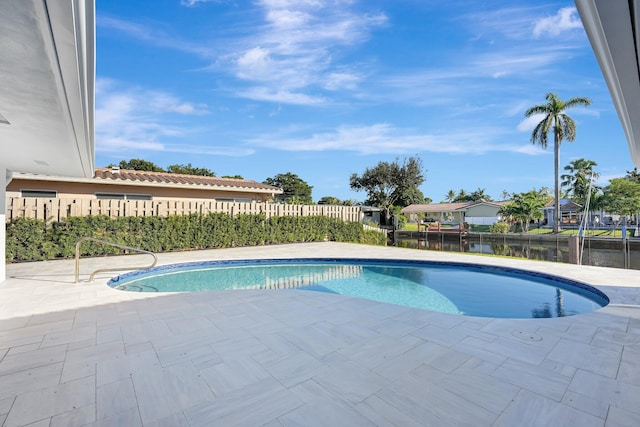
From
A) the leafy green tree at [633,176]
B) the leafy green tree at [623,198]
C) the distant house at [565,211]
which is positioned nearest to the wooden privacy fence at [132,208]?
the leafy green tree at [623,198]

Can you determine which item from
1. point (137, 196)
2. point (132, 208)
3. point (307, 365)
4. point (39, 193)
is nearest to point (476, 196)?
point (137, 196)

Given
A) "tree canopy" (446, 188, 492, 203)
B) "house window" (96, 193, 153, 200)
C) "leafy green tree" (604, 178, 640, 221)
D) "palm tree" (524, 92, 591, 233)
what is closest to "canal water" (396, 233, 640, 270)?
"palm tree" (524, 92, 591, 233)

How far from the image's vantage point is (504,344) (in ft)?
10.3

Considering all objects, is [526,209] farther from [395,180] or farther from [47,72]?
[47,72]

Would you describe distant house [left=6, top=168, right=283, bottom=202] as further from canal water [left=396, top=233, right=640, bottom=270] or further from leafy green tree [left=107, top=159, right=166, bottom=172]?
leafy green tree [left=107, top=159, right=166, bottom=172]

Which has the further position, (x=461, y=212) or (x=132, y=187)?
(x=461, y=212)

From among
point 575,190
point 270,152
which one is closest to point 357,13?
point 270,152

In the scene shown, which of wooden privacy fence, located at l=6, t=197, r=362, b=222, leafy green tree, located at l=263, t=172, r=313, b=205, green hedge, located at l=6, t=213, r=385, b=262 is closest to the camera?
green hedge, located at l=6, t=213, r=385, b=262

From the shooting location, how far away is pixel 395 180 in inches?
1358

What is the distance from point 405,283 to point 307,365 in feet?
17.5

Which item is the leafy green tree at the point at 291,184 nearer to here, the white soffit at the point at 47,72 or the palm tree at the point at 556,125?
the palm tree at the point at 556,125

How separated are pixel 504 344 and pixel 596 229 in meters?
36.2

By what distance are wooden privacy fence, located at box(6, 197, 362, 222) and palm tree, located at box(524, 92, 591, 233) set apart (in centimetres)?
2071

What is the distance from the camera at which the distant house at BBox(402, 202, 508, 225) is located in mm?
40906
